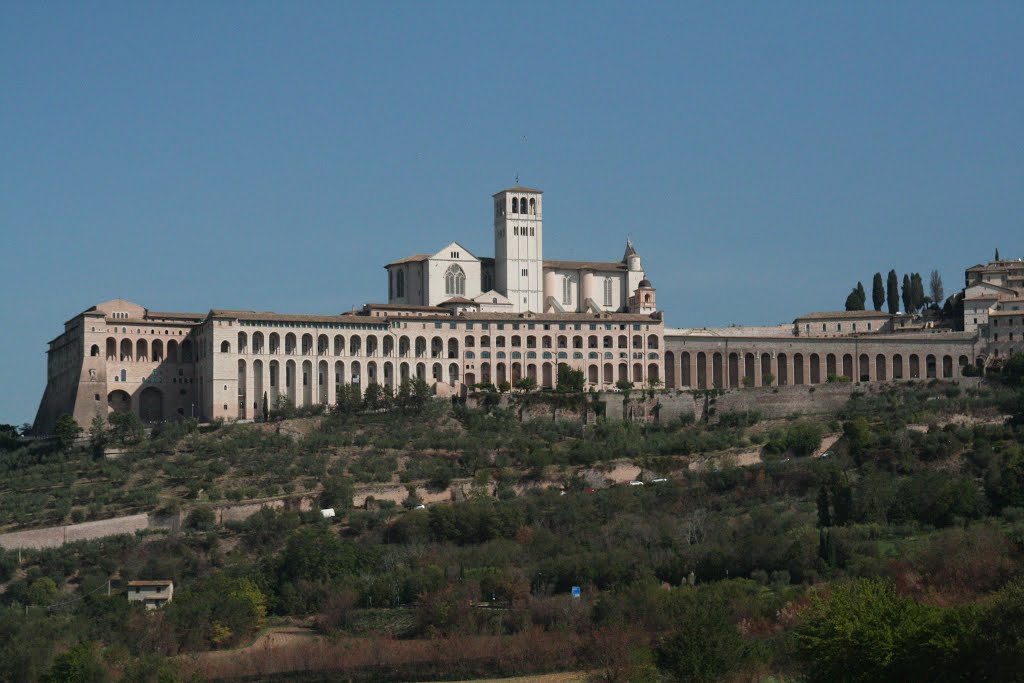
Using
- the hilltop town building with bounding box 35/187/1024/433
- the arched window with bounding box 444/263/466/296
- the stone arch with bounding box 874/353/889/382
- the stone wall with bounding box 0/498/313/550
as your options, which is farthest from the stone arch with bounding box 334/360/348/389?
the stone arch with bounding box 874/353/889/382

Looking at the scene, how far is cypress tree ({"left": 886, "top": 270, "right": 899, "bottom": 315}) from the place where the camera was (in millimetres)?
90562

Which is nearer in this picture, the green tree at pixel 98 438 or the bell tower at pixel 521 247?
the green tree at pixel 98 438

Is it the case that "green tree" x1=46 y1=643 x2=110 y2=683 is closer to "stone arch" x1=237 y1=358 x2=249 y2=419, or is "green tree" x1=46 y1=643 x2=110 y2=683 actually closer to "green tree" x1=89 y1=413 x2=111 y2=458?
"green tree" x1=89 y1=413 x2=111 y2=458

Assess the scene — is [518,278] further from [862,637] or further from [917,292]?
[862,637]

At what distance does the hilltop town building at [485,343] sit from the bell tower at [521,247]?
0.08m

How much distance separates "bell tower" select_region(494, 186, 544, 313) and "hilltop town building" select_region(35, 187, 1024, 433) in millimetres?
78

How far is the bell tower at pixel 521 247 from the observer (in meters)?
84.5

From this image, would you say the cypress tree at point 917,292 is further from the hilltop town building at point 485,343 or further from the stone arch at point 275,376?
the stone arch at point 275,376

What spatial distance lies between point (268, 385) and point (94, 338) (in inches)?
295

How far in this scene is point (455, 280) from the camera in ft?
276

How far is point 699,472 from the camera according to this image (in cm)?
6731

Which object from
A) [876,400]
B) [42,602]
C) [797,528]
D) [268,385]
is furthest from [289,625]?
[876,400]

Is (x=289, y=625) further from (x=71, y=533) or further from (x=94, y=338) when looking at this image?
(x=94, y=338)

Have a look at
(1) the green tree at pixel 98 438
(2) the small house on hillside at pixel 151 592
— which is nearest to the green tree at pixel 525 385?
(1) the green tree at pixel 98 438
